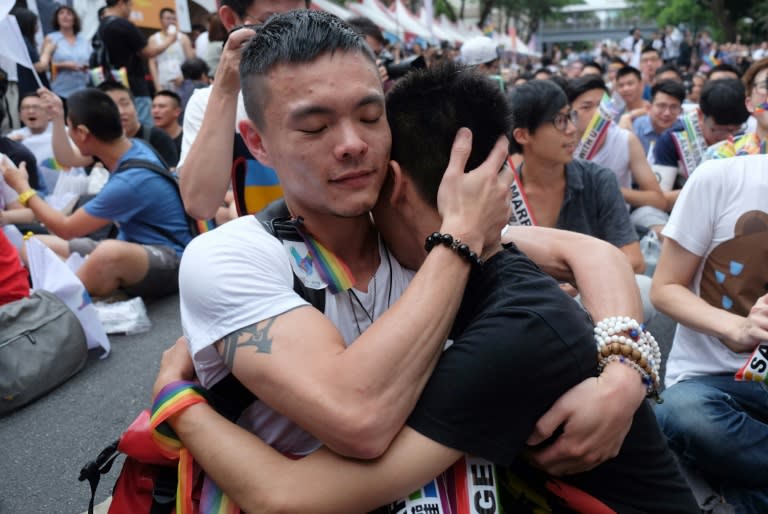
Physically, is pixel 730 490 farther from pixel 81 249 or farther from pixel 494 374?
pixel 81 249

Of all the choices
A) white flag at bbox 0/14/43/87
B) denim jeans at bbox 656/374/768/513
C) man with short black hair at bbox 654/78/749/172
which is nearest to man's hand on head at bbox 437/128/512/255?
denim jeans at bbox 656/374/768/513

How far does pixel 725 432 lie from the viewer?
2.43 meters

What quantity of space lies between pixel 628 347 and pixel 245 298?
0.94 metres

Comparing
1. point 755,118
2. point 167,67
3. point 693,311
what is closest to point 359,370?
point 693,311

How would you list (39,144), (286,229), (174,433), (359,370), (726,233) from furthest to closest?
(39,144) < (726,233) < (286,229) < (174,433) < (359,370)

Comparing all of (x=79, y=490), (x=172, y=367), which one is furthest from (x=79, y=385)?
(x=172, y=367)

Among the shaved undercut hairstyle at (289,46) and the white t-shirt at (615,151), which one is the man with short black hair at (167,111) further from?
the shaved undercut hairstyle at (289,46)

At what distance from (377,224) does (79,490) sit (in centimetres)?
196

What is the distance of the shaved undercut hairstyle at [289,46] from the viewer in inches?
63.6

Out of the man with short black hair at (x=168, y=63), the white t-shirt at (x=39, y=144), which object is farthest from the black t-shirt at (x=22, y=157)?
the man with short black hair at (x=168, y=63)

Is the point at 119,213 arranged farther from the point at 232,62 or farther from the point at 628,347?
the point at 628,347

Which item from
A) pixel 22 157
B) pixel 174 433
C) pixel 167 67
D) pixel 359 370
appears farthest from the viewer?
pixel 167 67

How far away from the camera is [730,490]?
2.57 m

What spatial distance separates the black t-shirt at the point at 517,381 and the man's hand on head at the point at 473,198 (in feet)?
0.34
